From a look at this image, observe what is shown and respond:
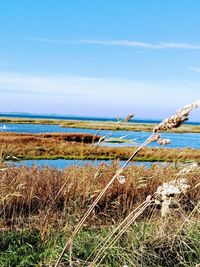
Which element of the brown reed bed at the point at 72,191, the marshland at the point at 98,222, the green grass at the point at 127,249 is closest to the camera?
the marshland at the point at 98,222

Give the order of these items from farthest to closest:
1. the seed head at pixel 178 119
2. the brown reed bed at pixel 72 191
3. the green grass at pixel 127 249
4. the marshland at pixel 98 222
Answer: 1. the brown reed bed at pixel 72 191
2. the green grass at pixel 127 249
3. the marshland at pixel 98 222
4. the seed head at pixel 178 119

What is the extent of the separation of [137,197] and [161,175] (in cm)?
106

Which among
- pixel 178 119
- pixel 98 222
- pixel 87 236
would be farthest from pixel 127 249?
pixel 178 119

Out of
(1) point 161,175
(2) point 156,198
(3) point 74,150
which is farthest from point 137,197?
(3) point 74,150

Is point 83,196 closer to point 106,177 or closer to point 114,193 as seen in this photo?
point 114,193

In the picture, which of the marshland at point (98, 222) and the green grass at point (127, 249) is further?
the green grass at point (127, 249)

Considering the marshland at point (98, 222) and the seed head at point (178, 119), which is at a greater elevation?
the seed head at point (178, 119)

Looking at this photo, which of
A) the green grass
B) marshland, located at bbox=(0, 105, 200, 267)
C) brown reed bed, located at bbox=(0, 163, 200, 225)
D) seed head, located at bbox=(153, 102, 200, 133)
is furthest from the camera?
brown reed bed, located at bbox=(0, 163, 200, 225)

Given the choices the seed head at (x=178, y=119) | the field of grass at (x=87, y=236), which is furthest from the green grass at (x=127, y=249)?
the seed head at (x=178, y=119)

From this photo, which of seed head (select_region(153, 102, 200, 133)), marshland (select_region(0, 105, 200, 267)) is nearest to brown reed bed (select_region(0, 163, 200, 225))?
marshland (select_region(0, 105, 200, 267))

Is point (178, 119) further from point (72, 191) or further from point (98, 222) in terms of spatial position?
point (72, 191)

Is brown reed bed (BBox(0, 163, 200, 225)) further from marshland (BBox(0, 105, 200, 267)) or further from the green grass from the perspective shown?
the green grass

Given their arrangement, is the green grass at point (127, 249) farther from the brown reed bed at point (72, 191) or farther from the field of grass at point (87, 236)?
the brown reed bed at point (72, 191)

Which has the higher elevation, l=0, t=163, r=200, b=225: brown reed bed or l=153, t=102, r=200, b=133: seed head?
l=153, t=102, r=200, b=133: seed head
